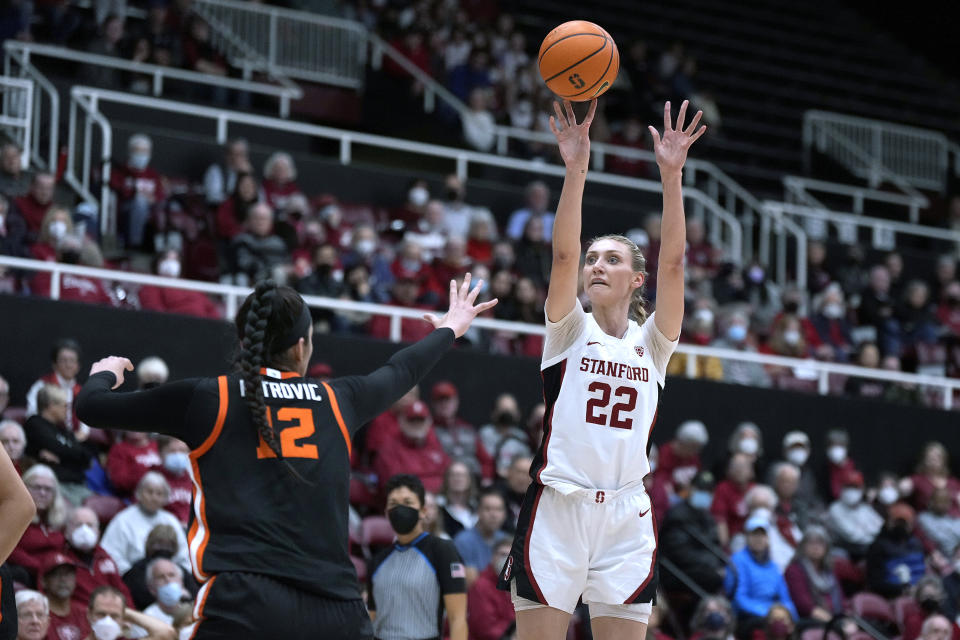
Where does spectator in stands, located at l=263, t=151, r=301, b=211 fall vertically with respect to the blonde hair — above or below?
above

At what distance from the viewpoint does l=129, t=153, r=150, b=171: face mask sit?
575 inches

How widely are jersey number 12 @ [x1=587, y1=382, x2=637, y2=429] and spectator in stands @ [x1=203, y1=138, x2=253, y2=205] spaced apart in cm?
945

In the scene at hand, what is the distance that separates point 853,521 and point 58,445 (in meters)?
7.54

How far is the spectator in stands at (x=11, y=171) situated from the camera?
13.5 metres

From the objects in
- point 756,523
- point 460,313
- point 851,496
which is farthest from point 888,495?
point 460,313

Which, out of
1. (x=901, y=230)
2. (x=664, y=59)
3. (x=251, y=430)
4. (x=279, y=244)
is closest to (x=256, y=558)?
(x=251, y=430)

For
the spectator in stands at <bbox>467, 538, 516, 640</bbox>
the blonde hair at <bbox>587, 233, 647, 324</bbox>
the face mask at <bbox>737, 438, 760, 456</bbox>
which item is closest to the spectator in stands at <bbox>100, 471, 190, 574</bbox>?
the spectator in stands at <bbox>467, 538, 516, 640</bbox>

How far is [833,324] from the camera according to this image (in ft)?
56.7

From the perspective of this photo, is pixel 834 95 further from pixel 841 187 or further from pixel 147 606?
pixel 147 606

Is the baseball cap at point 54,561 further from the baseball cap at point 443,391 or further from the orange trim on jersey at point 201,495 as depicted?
the orange trim on jersey at point 201,495

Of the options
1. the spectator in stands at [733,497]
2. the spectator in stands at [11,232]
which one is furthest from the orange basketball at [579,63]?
the spectator in stands at [11,232]

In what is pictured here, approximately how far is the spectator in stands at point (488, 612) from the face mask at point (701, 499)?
2784mm

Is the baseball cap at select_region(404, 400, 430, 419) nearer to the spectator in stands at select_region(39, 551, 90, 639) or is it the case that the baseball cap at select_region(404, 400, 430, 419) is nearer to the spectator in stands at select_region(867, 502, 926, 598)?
A: the spectator in stands at select_region(39, 551, 90, 639)

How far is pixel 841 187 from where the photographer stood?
68.8ft
